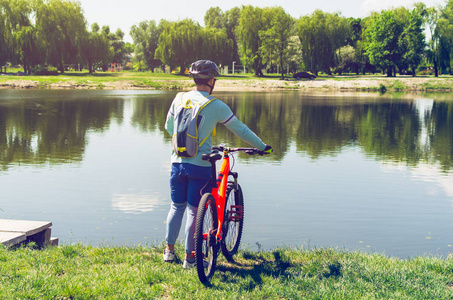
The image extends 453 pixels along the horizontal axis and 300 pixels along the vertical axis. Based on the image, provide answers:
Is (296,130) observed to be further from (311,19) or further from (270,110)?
(311,19)

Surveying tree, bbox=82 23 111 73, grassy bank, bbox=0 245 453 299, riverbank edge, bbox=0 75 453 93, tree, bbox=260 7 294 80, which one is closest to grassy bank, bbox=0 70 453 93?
riverbank edge, bbox=0 75 453 93

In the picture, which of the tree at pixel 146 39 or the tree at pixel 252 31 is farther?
the tree at pixel 146 39

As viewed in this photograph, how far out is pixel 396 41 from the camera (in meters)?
82.7

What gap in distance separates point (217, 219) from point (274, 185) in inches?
263

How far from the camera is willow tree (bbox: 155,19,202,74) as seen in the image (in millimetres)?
79875

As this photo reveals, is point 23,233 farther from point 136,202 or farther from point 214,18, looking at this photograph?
point 214,18

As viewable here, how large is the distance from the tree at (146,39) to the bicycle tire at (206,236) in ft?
331

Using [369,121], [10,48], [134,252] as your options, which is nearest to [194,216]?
[134,252]

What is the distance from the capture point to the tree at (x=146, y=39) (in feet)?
340

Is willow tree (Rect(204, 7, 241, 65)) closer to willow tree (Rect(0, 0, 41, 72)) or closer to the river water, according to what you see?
willow tree (Rect(0, 0, 41, 72))

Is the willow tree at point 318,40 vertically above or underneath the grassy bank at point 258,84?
above

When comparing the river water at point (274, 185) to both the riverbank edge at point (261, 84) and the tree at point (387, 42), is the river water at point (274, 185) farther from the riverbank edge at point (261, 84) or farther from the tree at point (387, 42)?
the tree at point (387, 42)

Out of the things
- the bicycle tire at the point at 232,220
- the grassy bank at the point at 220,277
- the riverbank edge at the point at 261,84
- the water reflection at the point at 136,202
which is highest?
the riverbank edge at the point at 261,84

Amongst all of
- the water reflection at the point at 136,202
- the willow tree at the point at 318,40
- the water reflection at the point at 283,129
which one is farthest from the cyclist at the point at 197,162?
the willow tree at the point at 318,40
